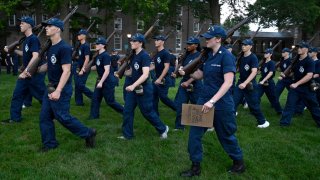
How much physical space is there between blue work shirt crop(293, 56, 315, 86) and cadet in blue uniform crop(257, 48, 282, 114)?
6.00ft

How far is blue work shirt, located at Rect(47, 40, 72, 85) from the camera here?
598 centimetres

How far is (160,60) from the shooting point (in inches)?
343

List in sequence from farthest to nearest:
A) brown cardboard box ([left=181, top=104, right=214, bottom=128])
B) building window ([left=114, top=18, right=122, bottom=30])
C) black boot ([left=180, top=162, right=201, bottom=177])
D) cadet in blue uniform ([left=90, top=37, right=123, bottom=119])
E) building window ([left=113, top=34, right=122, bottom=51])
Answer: building window ([left=113, top=34, right=122, bottom=51])
building window ([left=114, top=18, right=122, bottom=30])
cadet in blue uniform ([left=90, top=37, right=123, bottom=119])
black boot ([left=180, top=162, right=201, bottom=177])
brown cardboard box ([left=181, top=104, right=214, bottom=128])

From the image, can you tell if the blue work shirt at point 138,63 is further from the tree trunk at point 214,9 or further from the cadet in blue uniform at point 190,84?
the tree trunk at point 214,9

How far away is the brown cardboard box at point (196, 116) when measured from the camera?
5195 mm

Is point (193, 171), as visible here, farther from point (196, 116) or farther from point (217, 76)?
point (217, 76)

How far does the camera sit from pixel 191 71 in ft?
21.5

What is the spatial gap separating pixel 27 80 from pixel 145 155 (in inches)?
139

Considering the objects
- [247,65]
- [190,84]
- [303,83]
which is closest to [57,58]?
[190,84]

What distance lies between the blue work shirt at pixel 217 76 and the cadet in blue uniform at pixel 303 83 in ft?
12.5

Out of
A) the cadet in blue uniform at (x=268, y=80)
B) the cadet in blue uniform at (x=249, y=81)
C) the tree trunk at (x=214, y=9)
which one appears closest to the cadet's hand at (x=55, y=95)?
the cadet in blue uniform at (x=249, y=81)

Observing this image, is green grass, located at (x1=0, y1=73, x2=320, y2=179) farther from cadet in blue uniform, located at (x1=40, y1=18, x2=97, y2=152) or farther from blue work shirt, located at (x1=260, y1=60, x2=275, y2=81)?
blue work shirt, located at (x1=260, y1=60, x2=275, y2=81)

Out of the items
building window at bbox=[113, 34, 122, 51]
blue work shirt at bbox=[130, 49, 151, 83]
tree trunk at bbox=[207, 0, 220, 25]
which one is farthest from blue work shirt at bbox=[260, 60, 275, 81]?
building window at bbox=[113, 34, 122, 51]

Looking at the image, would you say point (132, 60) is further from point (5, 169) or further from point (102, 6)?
point (102, 6)
